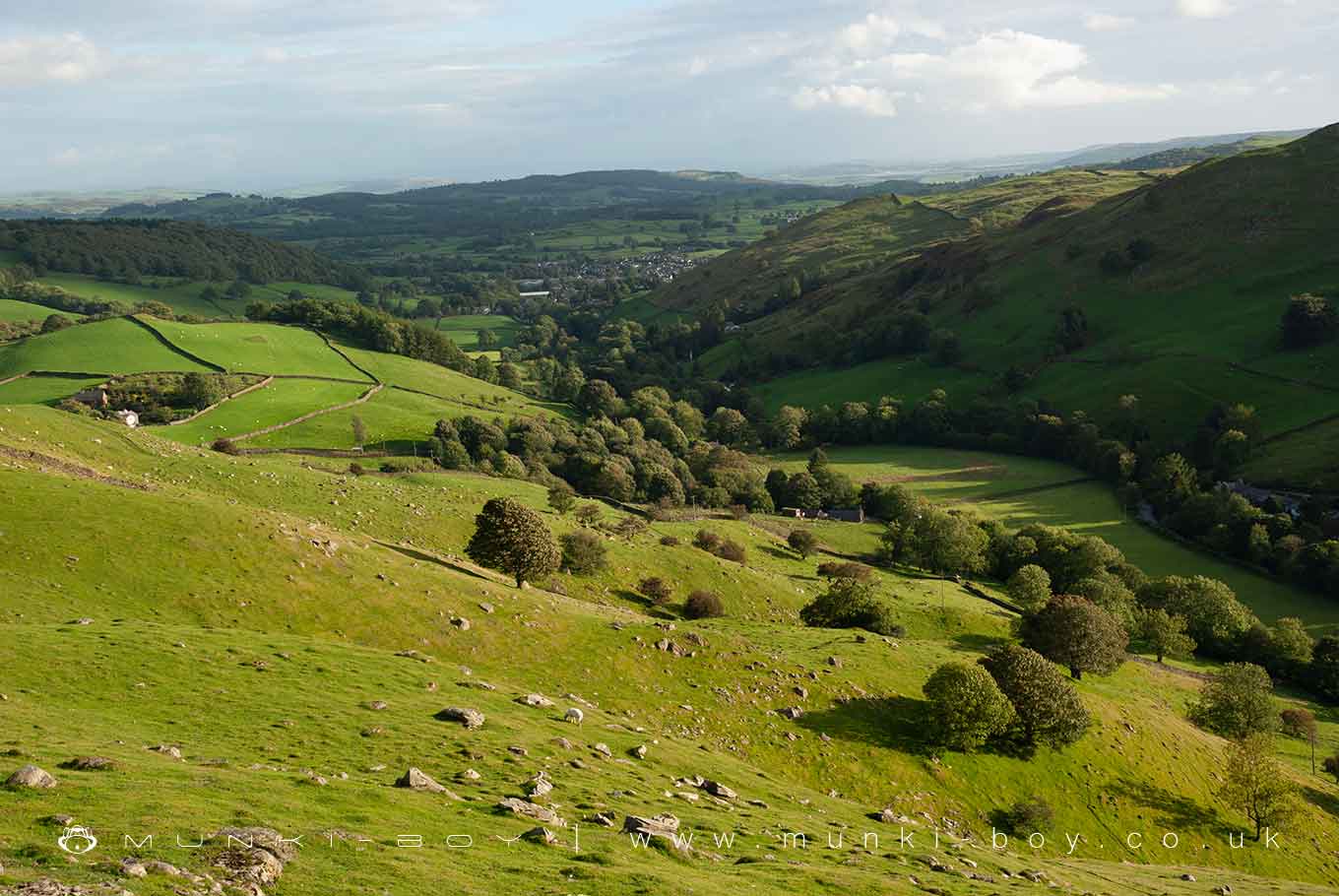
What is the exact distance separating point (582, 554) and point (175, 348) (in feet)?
384

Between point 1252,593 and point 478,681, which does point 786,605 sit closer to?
point 478,681

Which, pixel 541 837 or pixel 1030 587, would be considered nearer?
pixel 541 837

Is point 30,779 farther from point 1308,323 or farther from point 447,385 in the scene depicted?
point 1308,323

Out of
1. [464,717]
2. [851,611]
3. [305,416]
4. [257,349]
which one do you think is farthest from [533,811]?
[257,349]

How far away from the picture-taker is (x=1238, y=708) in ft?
192

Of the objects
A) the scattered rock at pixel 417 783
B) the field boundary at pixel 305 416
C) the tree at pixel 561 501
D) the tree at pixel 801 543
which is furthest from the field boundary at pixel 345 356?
the scattered rock at pixel 417 783

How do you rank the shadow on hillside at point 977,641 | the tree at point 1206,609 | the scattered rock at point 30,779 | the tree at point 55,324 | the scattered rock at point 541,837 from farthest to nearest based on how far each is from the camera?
the tree at point 55,324
the tree at point 1206,609
the shadow on hillside at point 977,641
the scattered rock at point 541,837
the scattered rock at point 30,779

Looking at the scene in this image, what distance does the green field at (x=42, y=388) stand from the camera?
120963 millimetres

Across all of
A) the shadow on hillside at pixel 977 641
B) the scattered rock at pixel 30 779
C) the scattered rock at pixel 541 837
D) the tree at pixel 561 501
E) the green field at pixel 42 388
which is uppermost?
the green field at pixel 42 388

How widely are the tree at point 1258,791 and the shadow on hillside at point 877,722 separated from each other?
1701cm

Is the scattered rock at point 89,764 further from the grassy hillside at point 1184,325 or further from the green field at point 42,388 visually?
the grassy hillside at point 1184,325

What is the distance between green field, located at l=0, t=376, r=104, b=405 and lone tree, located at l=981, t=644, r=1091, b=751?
129 metres

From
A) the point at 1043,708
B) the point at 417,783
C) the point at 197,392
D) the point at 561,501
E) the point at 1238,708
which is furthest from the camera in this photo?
the point at 197,392

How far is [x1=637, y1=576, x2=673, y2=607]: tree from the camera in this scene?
65.6 metres
